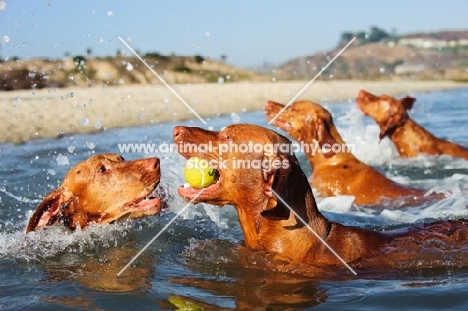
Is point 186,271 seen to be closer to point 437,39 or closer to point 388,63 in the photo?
point 388,63

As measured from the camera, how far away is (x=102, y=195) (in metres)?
5.91

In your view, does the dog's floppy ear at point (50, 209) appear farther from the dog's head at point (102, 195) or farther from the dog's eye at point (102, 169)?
the dog's eye at point (102, 169)

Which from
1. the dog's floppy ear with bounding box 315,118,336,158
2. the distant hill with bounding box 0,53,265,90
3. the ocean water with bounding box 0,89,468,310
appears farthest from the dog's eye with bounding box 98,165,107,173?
the distant hill with bounding box 0,53,265,90

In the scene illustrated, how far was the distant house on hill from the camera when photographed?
66.3 m

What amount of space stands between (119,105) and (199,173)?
55.5 ft

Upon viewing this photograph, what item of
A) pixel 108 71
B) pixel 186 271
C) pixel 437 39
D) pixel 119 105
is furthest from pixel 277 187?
pixel 437 39

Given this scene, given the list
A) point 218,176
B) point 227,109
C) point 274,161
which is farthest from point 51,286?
point 227,109

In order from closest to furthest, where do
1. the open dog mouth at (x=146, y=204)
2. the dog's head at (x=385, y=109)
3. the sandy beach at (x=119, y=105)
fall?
the open dog mouth at (x=146, y=204) < the dog's head at (x=385, y=109) < the sandy beach at (x=119, y=105)

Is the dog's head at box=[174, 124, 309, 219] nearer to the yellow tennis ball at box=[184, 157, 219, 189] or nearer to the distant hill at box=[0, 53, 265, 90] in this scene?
the yellow tennis ball at box=[184, 157, 219, 189]

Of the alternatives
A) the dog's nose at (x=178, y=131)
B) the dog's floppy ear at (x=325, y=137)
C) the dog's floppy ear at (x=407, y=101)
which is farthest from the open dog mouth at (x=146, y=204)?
the dog's floppy ear at (x=407, y=101)

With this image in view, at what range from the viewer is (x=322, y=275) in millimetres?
5172

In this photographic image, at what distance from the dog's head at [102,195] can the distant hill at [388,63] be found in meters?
31.2

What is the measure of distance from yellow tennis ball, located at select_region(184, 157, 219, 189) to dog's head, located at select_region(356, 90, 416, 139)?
228 inches

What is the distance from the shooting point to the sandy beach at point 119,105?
55.7 ft
